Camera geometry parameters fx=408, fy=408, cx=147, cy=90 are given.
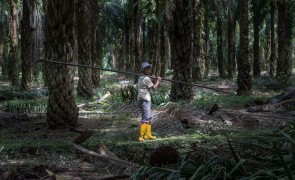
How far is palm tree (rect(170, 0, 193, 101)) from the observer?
1226 cm

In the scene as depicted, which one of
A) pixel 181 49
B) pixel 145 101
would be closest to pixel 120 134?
pixel 145 101

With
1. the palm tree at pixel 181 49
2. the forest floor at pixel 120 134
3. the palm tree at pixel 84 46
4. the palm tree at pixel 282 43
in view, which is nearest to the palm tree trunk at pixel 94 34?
the palm tree at pixel 84 46

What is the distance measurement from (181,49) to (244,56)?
123 inches

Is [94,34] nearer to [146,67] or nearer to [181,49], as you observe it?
[181,49]

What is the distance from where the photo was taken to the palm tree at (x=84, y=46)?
1505 cm

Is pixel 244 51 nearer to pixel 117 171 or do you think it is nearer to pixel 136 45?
pixel 136 45

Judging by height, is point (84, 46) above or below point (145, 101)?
above

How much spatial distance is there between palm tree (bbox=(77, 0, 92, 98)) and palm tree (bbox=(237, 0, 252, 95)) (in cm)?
562

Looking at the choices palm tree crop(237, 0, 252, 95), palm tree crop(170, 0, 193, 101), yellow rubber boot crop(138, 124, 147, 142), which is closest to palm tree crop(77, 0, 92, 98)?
palm tree crop(170, 0, 193, 101)

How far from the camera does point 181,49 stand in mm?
12312

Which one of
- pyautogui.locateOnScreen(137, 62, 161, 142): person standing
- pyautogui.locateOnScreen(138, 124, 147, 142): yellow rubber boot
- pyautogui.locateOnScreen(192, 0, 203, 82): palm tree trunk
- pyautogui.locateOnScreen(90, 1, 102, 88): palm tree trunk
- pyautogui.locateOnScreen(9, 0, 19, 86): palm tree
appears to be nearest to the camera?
pyautogui.locateOnScreen(138, 124, 147, 142): yellow rubber boot

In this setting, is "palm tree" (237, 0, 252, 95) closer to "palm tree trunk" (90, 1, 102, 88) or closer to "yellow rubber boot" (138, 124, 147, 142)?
"palm tree trunk" (90, 1, 102, 88)

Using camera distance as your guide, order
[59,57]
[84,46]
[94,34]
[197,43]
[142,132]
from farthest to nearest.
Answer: [197,43] → [94,34] → [84,46] → [59,57] → [142,132]

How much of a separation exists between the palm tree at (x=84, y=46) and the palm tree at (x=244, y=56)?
5.62 meters
